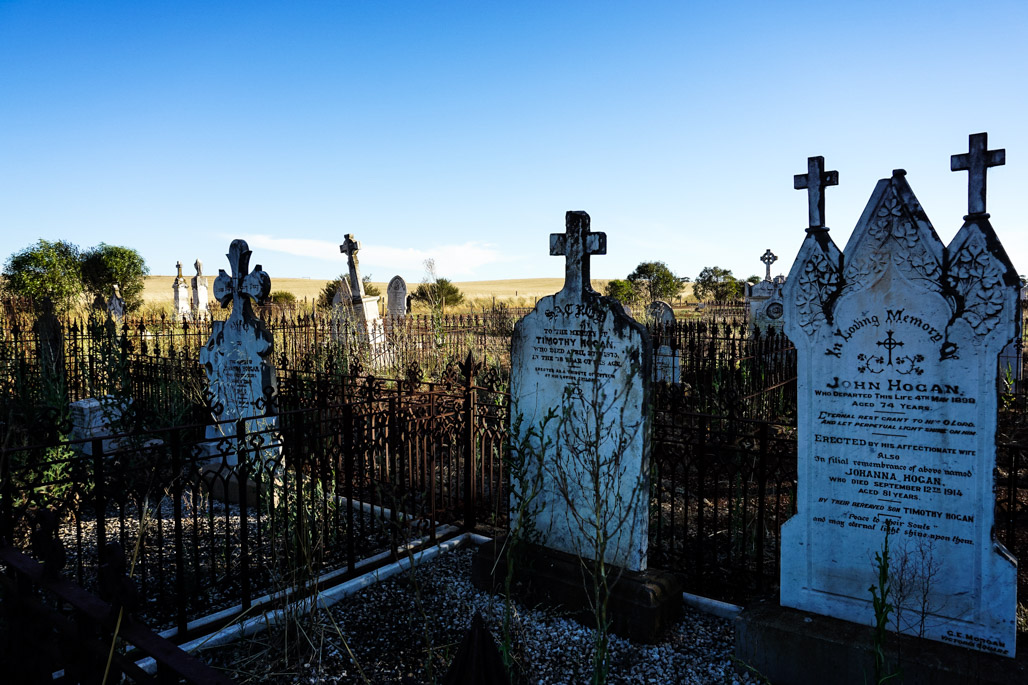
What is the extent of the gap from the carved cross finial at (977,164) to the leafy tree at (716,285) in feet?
165

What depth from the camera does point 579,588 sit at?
425 cm

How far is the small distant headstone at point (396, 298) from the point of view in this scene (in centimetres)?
1912

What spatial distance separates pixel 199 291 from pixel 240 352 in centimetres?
2299

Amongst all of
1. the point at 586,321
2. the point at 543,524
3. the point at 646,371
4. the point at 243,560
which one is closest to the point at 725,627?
the point at 543,524

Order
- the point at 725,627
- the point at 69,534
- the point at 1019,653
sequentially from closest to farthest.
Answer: the point at 1019,653 < the point at 725,627 < the point at 69,534

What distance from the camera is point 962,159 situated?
330 cm

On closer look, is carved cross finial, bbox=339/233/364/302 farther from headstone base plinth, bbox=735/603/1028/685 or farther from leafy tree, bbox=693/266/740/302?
leafy tree, bbox=693/266/740/302

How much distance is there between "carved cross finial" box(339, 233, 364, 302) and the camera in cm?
1380

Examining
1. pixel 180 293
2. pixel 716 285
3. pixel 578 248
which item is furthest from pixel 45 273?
pixel 716 285

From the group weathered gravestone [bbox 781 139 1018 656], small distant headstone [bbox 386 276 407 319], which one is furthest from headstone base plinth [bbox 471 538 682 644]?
small distant headstone [bbox 386 276 407 319]

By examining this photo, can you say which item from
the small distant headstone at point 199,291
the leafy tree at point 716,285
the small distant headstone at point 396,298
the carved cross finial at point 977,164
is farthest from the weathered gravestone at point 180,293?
the leafy tree at point 716,285

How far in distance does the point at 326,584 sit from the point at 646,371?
2.67 m

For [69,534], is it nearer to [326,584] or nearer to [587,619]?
[326,584]

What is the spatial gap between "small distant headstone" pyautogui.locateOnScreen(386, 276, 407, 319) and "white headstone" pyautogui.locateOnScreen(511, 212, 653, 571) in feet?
48.6
